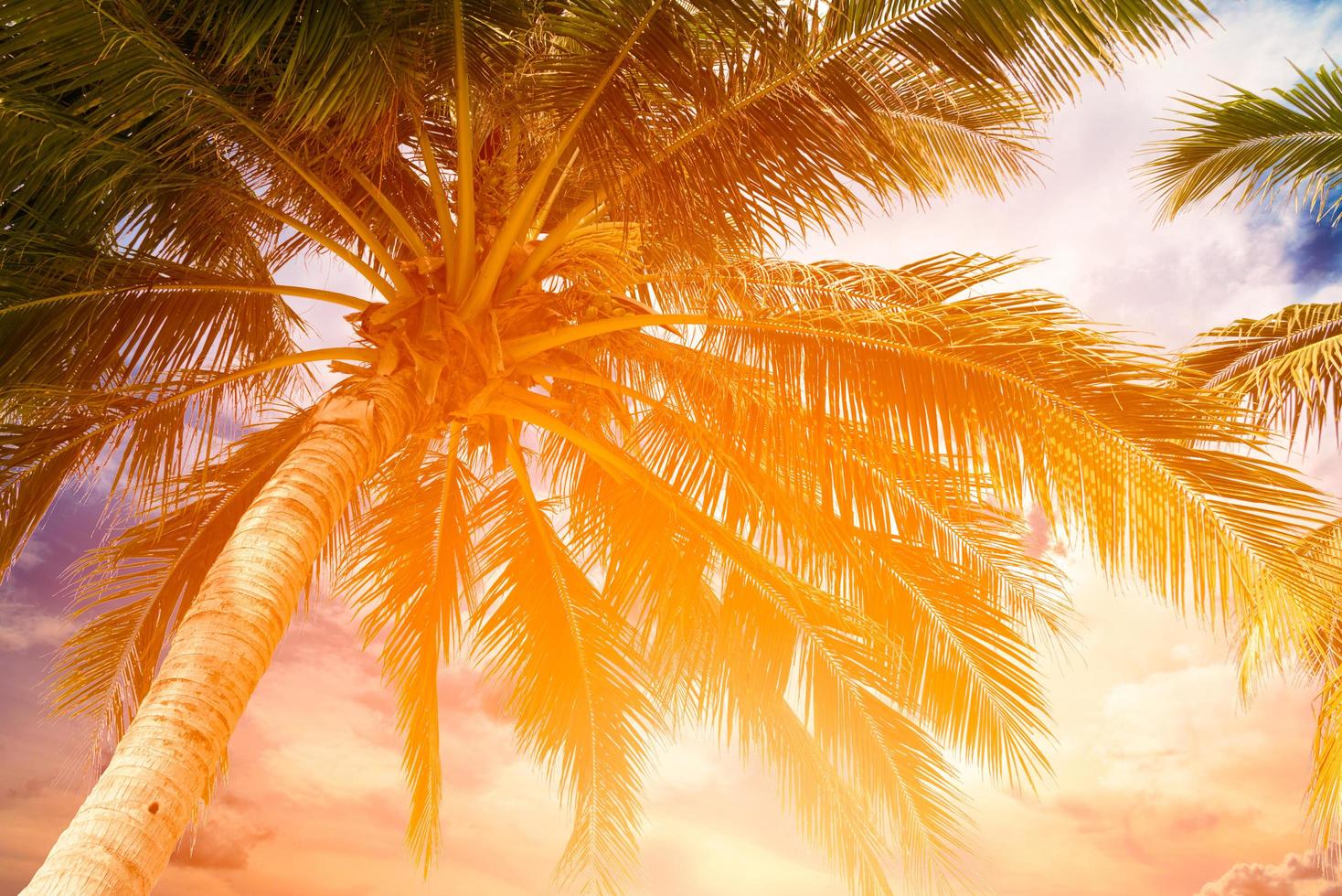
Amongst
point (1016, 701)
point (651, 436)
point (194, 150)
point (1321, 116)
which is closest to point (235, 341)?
point (194, 150)

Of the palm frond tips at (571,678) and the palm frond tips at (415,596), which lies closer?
the palm frond tips at (415,596)

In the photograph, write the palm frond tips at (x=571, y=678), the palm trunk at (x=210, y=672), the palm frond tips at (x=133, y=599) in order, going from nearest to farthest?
the palm trunk at (x=210, y=672) → the palm frond tips at (x=133, y=599) → the palm frond tips at (x=571, y=678)

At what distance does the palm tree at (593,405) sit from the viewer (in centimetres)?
344

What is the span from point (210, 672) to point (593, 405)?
8.88 ft

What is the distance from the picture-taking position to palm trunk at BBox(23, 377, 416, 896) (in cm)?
233

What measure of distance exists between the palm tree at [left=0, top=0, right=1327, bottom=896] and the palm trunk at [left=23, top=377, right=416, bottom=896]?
0.01m

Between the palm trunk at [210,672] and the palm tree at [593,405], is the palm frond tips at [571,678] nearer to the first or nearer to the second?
the palm tree at [593,405]

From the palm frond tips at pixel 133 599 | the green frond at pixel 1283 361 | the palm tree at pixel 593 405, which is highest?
the green frond at pixel 1283 361

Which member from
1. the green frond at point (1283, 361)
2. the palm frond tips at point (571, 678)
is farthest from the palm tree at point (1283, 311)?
the palm frond tips at point (571, 678)

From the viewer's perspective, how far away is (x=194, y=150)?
4398 millimetres

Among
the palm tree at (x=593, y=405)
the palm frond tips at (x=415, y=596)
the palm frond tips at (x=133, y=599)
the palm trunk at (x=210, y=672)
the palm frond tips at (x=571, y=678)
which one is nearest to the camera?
the palm trunk at (x=210, y=672)

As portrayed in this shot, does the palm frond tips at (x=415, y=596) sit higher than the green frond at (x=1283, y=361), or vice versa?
the green frond at (x=1283, y=361)

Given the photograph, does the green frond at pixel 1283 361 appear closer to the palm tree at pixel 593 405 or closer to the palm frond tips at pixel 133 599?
the palm tree at pixel 593 405

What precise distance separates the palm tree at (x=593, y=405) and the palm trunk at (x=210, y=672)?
1cm
